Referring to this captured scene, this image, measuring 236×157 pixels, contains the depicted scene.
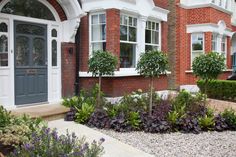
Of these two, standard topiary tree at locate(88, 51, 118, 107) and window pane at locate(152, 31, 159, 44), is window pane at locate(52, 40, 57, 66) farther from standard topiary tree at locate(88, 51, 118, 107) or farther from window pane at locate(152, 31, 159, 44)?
window pane at locate(152, 31, 159, 44)

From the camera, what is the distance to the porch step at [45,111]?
746 centimetres

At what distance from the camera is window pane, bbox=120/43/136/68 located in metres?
10.9

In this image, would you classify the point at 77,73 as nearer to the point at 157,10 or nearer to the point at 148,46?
the point at 148,46

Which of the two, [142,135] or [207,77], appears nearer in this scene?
[142,135]

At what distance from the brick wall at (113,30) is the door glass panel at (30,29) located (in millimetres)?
2256

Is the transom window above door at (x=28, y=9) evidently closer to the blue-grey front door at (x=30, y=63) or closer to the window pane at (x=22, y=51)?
the blue-grey front door at (x=30, y=63)

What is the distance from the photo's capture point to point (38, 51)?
9117 mm

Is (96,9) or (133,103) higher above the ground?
(96,9)

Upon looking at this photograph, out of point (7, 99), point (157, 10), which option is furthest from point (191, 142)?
point (157, 10)

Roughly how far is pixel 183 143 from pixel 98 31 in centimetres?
577

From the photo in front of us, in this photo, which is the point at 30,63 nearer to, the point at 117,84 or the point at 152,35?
the point at 117,84

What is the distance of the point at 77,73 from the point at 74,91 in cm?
65

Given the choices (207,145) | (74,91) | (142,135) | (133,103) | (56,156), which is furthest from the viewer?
(74,91)

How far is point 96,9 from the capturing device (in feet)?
34.1
